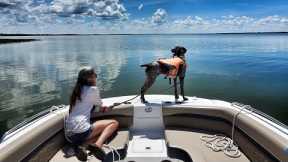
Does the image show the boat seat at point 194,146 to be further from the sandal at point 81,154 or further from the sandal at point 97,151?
the sandal at point 81,154

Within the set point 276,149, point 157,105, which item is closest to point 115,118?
point 157,105

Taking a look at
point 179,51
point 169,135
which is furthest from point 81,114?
point 179,51

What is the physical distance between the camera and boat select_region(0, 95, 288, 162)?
2.78 metres

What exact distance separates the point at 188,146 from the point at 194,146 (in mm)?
73

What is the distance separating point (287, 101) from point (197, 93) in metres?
3.14

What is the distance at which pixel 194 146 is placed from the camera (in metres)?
3.44

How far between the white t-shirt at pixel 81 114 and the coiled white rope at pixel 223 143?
149 cm

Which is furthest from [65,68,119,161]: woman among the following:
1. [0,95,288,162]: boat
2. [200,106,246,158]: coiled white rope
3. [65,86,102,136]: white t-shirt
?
[200,106,246,158]: coiled white rope

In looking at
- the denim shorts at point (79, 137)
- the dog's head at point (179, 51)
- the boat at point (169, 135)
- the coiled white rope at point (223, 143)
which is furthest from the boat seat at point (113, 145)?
the dog's head at point (179, 51)

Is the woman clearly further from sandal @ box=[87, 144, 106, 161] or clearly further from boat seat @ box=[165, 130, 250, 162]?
boat seat @ box=[165, 130, 250, 162]

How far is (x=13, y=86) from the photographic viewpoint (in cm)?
1288

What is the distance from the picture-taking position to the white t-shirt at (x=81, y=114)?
10.5 feet

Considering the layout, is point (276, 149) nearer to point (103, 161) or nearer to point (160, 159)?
point (160, 159)

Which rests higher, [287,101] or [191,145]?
[191,145]
